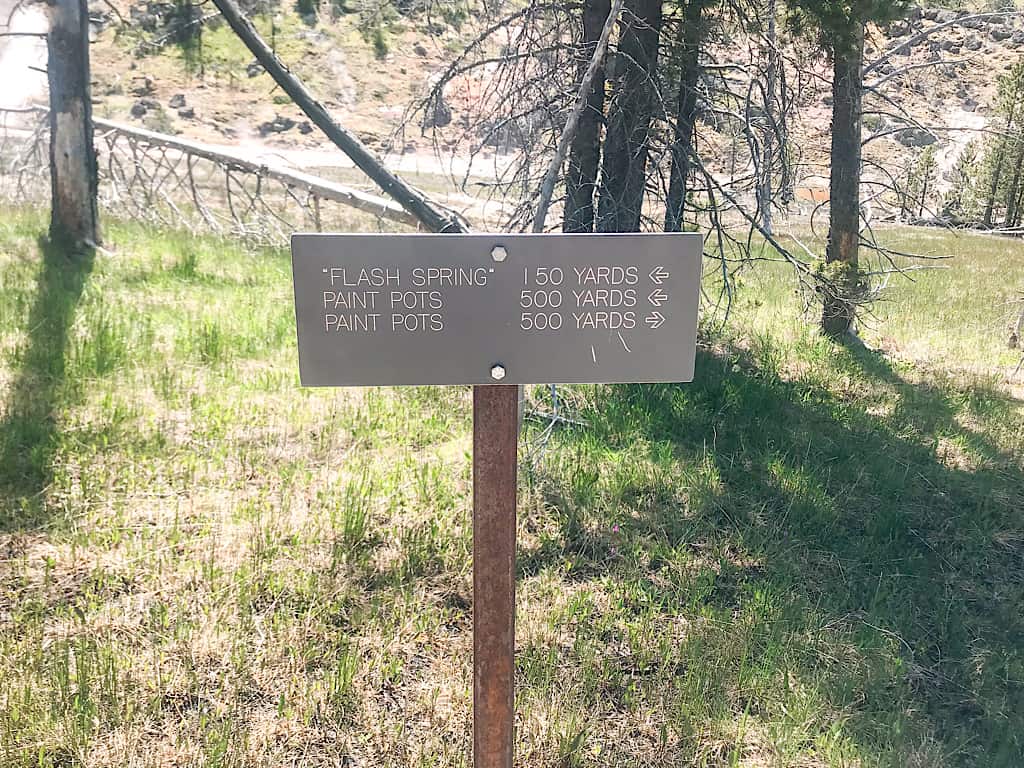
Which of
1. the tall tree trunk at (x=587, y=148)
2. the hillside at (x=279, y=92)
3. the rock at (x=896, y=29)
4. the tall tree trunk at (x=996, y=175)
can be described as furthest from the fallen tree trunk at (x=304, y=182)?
the hillside at (x=279, y=92)

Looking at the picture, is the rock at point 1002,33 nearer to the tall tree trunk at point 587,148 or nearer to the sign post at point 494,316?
the tall tree trunk at point 587,148

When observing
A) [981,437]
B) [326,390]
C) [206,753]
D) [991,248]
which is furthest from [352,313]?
[991,248]

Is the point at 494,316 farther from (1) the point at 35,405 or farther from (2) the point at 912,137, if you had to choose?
(2) the point at 912,137

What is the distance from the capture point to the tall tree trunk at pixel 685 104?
211 inches

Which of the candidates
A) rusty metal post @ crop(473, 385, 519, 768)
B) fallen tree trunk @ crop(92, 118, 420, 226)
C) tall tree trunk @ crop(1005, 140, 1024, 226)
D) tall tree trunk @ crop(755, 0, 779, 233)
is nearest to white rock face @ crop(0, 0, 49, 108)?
fallen tree trunk @ crop(92, 118, 420, 226)

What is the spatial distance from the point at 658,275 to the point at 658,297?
56 mm

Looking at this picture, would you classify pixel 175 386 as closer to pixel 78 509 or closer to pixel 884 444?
pixel 78 509

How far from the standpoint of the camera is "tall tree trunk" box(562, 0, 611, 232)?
18.2 ft

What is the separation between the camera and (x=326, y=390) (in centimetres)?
580

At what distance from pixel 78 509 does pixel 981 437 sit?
5.39 meters

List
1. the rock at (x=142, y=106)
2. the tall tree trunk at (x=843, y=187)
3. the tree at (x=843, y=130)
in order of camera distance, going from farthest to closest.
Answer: the rock at (x=142, y=106) < the tall tree trunk at (x=843, y=187) < the tree at (x=843, y=130)

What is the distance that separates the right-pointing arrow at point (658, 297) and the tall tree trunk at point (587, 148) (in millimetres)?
3334

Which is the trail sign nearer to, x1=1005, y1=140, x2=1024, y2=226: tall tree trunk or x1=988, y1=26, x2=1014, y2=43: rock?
x1=988, y1=26, x2=1014, y2=43: rock

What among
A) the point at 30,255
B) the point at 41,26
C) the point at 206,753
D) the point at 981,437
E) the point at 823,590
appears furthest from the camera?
the point at 41,26
